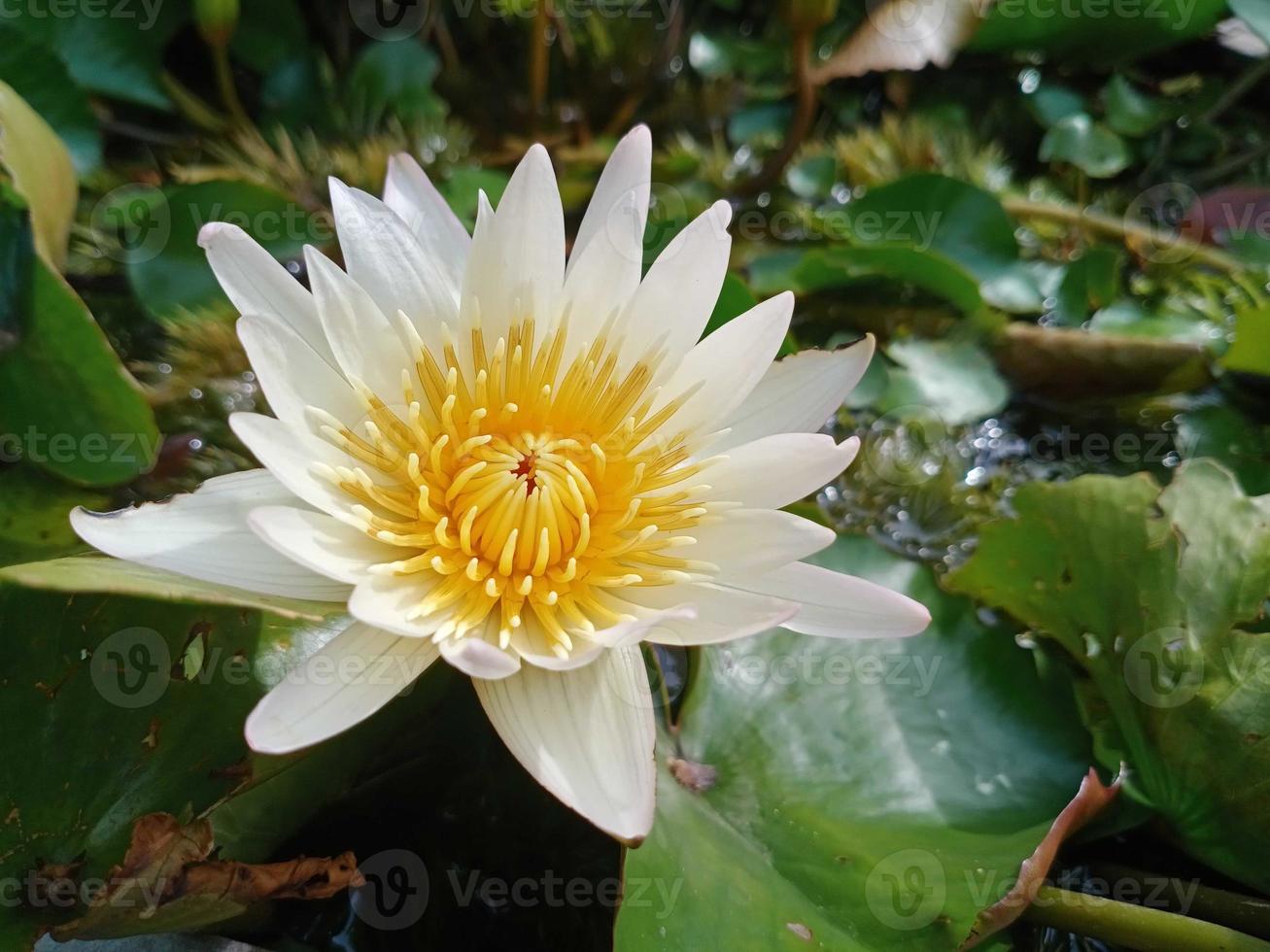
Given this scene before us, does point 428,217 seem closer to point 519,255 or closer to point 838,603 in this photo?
point 519,255

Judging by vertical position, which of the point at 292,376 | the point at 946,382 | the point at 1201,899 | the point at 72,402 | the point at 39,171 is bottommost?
the point at 1201,899

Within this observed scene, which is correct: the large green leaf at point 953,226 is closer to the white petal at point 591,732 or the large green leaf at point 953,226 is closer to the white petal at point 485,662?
the white petal at point 591,732

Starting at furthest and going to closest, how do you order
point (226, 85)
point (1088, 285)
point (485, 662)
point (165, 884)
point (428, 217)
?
point (226, 85)
point (1088, 285)
point (428, 217)
point (165, 884)
point (485, 662)

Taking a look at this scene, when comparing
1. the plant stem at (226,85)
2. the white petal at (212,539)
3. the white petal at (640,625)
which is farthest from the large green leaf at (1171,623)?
the plant stem at (226,85)

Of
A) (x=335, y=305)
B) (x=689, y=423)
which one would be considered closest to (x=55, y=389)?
(x=335, y=305)

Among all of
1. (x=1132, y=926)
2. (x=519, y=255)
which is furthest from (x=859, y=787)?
(x=519, y=255)

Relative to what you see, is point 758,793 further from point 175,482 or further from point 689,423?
point 175,482

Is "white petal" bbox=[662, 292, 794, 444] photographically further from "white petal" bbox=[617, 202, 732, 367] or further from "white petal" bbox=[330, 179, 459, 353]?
"white petal" bbox=[330, 179, 459, 353]
